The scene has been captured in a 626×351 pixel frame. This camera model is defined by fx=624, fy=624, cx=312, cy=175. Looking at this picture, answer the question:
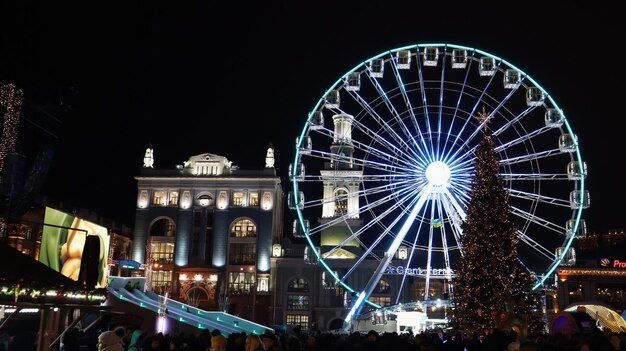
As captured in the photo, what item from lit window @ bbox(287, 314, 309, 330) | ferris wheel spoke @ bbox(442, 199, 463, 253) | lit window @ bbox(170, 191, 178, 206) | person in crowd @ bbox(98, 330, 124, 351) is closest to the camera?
person in crowd @ bbox(98, 330, 124, 351)

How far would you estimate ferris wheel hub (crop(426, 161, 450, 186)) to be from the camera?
117ft

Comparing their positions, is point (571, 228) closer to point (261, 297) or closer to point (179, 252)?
point (261, 297)

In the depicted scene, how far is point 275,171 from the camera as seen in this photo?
7325 centimetres

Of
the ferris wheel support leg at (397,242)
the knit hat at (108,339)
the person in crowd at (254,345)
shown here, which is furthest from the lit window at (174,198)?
the knit hat at (108,339)

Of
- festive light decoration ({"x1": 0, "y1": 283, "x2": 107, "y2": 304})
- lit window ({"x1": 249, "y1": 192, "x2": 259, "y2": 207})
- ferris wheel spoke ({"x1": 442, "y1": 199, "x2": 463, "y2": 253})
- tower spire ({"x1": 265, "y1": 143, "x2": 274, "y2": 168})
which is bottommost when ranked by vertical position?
festive light decoration ({"x1": 0, "y1": 283, "x2": 107, "y2": 304})

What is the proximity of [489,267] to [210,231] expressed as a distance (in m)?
49.2

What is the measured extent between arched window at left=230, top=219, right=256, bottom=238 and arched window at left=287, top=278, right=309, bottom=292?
7.27 meters

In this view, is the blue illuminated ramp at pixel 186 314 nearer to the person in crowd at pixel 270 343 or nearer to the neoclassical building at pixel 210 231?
the neoclassical building at pixel 210 231

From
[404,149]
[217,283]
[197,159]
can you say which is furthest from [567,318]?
[197,159]

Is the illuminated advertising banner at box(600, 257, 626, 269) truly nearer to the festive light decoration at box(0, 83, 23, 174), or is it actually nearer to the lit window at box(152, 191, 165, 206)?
the lit window at box(152, 191, 165, 206)

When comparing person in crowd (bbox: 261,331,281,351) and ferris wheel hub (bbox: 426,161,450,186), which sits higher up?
ferris wheel hub (bbox: 426,161,450,186)

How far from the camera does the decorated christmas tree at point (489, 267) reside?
25906 mm

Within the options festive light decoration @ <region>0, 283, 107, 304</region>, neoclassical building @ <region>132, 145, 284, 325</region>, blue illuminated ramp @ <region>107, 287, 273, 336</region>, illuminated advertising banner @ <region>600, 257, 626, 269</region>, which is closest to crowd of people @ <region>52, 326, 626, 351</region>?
festive light decoration @ <region>0, 283, 107, 304</region>

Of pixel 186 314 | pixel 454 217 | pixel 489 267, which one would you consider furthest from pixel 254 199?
pixel 489 267
